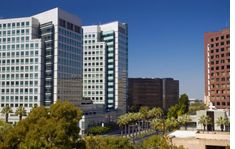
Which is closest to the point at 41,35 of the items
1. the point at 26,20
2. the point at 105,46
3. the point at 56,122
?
the point at 26,20

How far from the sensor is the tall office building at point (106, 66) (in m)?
181

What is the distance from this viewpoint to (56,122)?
140 ft

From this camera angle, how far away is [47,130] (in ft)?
136

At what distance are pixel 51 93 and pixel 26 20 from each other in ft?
106

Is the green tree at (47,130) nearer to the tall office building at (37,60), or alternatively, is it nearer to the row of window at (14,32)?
the tall office building at (37,60)

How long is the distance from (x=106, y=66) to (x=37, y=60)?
186 feet

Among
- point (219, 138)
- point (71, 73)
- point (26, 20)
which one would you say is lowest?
point (219, 138)

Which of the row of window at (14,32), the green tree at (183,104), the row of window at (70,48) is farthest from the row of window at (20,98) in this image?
the green tree at (183,104)

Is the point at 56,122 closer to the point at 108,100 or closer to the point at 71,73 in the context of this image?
the point at 71,73

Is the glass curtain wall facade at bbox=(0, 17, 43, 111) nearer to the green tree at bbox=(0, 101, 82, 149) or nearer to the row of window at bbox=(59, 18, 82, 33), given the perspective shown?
the row of window at bbox=(59, 18, 82, 33)

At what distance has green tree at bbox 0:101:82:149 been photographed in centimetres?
4133

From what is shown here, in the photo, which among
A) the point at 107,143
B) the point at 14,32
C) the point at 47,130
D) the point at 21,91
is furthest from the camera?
the point at 14,32

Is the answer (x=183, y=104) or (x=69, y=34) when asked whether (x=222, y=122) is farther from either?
(x=69, y=34)

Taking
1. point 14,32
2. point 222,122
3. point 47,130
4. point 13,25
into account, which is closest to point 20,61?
point 14,32
